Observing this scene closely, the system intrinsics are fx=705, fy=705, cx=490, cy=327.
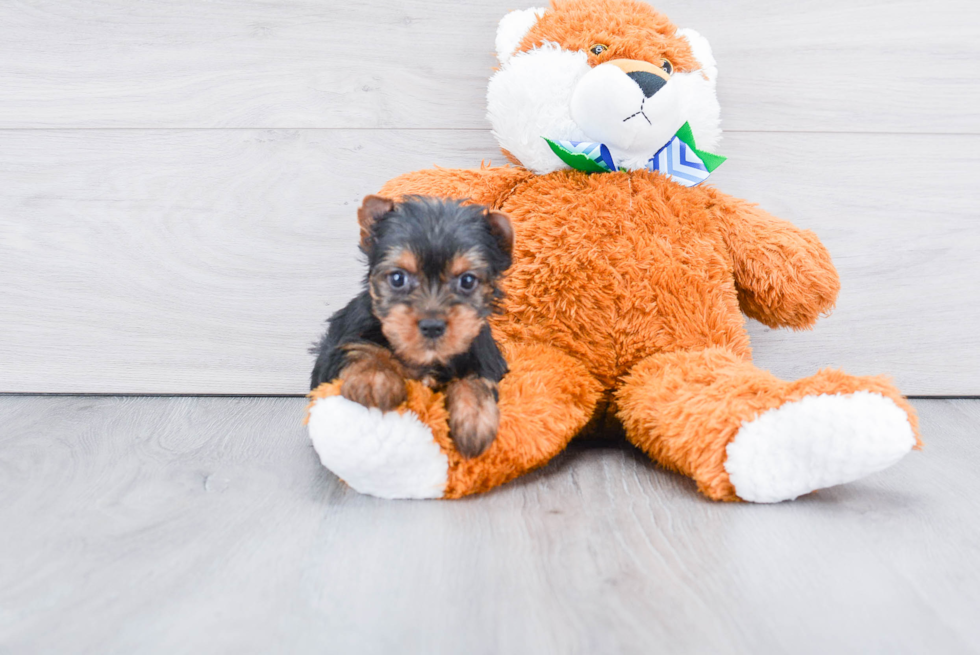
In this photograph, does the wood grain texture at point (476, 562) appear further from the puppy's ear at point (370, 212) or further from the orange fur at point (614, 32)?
the orange fur at point (614, 32)

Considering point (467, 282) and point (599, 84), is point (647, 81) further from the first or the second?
point (467, 282)

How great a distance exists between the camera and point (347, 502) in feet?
4.45

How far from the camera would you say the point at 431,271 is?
128 cm

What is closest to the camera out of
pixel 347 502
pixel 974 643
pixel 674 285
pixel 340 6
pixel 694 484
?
pixel 974 643

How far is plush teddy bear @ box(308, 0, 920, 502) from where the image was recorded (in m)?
1.36

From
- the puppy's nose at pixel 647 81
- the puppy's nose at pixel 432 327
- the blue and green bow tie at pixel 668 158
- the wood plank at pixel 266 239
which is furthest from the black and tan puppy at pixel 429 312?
the wood plank at pixel 266 239

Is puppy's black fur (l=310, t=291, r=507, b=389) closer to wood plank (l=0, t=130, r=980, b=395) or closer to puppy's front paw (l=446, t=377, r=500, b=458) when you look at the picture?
puppy's front paw (l=446, t=377, r=500, b=458)

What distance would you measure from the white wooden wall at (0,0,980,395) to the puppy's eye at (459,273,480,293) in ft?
2.88

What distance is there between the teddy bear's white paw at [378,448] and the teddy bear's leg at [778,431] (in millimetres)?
500

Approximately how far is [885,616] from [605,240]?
3.07ft

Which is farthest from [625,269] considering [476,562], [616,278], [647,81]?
[476,562]

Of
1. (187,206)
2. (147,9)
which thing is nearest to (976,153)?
(187,206)

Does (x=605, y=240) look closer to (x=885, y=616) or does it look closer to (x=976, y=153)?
(x=885, y=616)

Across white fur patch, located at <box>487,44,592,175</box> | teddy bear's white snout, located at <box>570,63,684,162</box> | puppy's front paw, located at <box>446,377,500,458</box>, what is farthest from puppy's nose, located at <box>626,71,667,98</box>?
puppy's front paw, located at <box>446,377,500,458</box>
